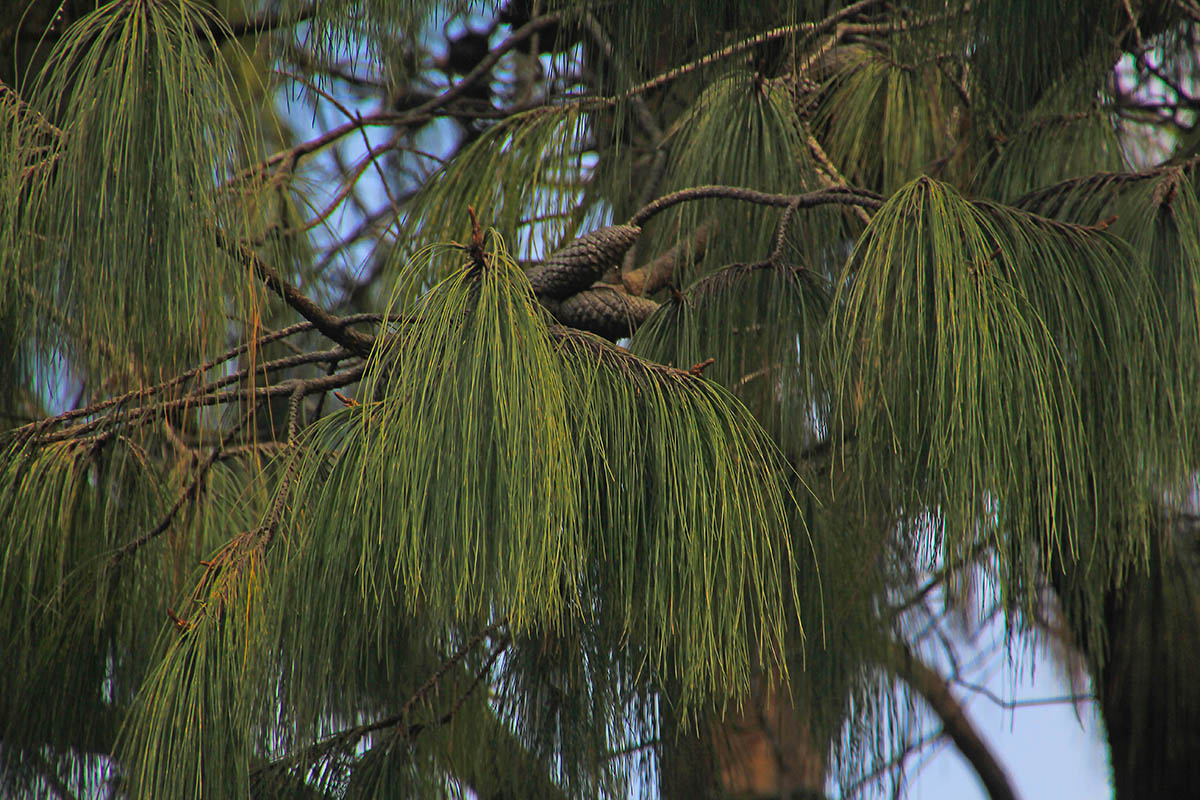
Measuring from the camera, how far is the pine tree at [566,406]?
0.66 m

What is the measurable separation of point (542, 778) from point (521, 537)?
39 cm

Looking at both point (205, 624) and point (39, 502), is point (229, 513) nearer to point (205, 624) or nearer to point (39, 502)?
point (39, 502)

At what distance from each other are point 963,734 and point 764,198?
55.3 inches

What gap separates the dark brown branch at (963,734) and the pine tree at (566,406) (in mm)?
609

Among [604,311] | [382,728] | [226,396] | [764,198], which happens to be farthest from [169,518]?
[764,198]

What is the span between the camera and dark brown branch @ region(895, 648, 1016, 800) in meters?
1.85

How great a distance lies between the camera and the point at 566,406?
67cm

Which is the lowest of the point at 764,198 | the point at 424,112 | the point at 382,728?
the point at 382,728

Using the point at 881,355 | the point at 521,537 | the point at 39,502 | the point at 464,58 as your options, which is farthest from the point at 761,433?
the point at 464,58

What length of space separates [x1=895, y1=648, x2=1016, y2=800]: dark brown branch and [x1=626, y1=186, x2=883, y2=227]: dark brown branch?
109 cm

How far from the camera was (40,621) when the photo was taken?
1025 millimetres

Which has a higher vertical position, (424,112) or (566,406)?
(424,112)

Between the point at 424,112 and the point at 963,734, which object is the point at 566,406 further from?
the point at 963,734

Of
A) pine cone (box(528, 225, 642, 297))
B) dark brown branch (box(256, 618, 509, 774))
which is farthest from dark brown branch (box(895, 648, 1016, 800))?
pine cone (box(528, 225, 642, 297))
